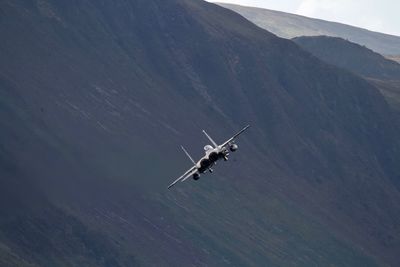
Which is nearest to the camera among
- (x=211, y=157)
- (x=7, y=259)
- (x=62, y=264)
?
(x=211, y=157)

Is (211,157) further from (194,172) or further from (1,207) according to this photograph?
(1,207)

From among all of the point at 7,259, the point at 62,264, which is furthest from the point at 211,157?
the point at 62,264

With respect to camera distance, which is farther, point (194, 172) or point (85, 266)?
point (85, 266)

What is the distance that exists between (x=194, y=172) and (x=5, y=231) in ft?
347

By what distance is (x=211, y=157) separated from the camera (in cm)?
9744

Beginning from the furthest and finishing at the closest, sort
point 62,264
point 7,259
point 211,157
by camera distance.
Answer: point 62,264, point 7,259, point 211,157

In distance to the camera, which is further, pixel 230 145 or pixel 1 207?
pixel 1 207

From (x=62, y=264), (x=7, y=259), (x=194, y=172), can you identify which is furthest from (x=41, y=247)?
(x=194, y=172)

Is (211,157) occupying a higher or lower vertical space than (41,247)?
lower

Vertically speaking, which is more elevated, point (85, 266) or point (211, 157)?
point (85, 266)

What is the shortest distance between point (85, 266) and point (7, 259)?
25.8 metres

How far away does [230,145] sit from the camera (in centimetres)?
9844

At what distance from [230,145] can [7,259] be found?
88314mm

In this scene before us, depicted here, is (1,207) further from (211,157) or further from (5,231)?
(211,157)
